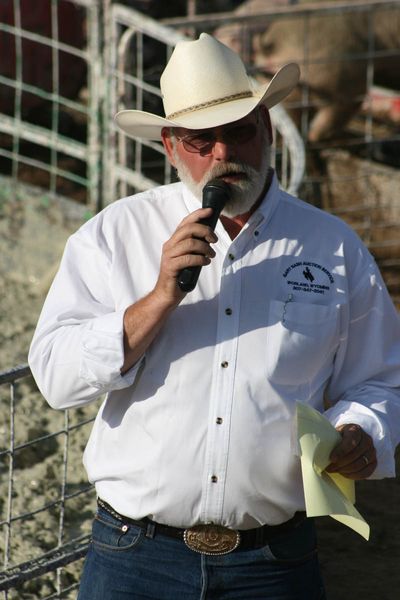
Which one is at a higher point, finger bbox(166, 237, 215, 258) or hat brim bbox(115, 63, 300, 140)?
hat brim bbox(115, 63, 300, 140)

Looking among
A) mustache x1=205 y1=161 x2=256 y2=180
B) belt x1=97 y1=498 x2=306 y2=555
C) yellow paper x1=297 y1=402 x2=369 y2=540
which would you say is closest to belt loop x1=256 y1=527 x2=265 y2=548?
belt x1=97 y1=498 x2=306 y2=555

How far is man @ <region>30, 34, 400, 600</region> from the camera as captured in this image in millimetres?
2760

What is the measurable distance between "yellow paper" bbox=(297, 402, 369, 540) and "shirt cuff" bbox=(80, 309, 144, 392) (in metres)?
0.42

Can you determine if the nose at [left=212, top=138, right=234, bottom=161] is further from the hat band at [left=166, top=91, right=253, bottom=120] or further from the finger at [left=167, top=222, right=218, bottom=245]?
the finger at [left=167, top=222, right=218, bottom=245]

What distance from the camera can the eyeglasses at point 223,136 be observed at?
2830mm

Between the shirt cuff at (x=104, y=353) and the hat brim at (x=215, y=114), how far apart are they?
52 cm

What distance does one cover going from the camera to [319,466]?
267cm

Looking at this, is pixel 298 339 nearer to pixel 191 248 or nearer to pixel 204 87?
pixel 191 248

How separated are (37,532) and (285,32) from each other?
17.2 ft

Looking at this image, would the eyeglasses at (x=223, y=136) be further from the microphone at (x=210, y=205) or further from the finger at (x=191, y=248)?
the finger at (x=191, y=248)

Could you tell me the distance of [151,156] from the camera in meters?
8.44

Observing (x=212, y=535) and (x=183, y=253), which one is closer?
(x=183, y=253)

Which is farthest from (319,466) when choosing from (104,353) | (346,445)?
(104,353)

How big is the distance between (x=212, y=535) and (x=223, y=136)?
0.94m
